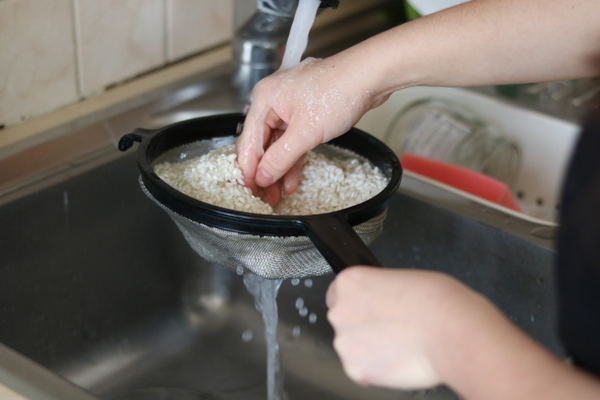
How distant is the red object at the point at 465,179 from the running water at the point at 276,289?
0.85 ft

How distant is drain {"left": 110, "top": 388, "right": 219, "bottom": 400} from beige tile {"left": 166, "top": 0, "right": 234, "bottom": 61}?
1.61 ft

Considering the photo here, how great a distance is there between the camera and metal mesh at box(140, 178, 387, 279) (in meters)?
0.59

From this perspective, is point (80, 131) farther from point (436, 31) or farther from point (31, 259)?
point (436, 31)

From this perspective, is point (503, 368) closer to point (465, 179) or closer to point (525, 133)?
point (465, 179)

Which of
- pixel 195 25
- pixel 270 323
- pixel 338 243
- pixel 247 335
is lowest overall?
pixel 247 335

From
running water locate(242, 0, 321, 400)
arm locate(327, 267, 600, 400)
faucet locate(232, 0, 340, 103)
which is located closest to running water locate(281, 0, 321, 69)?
running water locate(242, 0, 321, 400)

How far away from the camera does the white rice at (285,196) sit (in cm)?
64

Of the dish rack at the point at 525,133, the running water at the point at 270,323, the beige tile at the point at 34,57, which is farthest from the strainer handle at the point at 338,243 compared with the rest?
the dish rack at the point at 525,133

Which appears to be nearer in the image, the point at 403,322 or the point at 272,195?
the point at 403,322

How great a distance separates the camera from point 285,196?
70cm

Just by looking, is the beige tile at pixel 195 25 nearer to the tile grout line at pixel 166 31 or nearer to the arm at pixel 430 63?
the tile grout line at pixel 166 31

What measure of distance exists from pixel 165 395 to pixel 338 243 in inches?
16.5

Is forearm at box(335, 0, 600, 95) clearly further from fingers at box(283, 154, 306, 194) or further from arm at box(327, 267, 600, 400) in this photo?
arm at box(327, 267, 600, 400)

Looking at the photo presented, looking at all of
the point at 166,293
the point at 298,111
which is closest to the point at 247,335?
the point at 166,293
